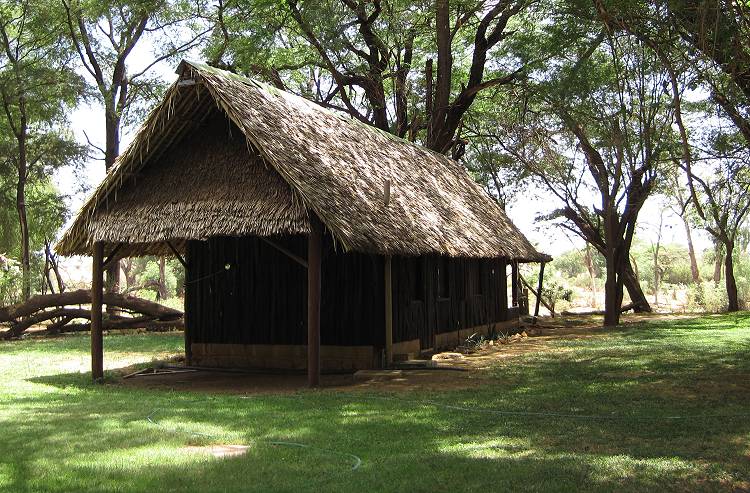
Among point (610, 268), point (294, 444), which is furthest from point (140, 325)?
point (294, 444)

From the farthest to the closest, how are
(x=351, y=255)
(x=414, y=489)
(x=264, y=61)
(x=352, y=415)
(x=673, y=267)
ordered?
(x=673, y=267), (x=264, y=61), (x=351, y=255), (x=352, y=415), (x=414, y=489)

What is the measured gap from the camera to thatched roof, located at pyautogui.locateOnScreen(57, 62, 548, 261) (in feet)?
40.2

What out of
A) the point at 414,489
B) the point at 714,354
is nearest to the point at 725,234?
the point at 714,354

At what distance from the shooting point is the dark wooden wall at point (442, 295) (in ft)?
51.1

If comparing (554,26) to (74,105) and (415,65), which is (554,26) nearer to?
(415,65)

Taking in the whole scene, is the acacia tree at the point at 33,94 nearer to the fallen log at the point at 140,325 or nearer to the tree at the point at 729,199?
the fallen log at the point at 140,325

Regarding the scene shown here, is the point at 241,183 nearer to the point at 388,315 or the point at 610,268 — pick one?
the point at 388,315

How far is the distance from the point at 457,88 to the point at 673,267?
43022 millimetres

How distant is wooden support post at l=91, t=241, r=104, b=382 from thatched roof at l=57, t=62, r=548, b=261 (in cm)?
36

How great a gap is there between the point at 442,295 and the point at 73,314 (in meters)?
13.3

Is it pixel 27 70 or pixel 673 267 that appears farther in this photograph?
pixel 673 267

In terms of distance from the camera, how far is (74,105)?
104ft

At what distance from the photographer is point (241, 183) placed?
13.0 meters

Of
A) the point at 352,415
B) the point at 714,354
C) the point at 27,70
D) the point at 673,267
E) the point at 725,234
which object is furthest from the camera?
the point at 673,267
